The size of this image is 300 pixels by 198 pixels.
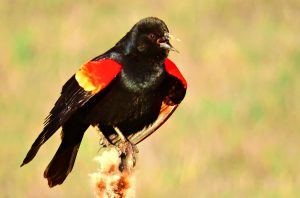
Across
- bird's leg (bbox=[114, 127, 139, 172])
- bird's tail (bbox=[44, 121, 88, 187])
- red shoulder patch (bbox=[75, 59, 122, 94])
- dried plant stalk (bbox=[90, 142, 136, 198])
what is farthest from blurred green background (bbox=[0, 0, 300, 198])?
dried plant stalk (bbox=[90, 142, 136, 198])

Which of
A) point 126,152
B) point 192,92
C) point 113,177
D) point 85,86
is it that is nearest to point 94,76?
point 85,86

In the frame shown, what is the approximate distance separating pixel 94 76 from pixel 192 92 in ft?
11.4

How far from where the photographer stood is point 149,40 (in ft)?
18.4

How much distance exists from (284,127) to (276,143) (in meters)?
0.20

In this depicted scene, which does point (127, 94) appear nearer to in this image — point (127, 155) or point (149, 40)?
point (149, 40)

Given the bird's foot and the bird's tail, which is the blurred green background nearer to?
the bird's tail

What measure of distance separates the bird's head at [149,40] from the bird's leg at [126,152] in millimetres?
395

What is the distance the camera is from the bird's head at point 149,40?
5.60 m

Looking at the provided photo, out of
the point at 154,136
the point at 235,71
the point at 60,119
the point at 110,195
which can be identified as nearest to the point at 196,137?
the point at 154,136

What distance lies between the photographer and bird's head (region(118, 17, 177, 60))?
5.60m

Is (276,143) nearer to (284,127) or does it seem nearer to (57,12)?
(284,127)

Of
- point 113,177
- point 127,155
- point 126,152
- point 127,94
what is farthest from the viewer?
point 127,94

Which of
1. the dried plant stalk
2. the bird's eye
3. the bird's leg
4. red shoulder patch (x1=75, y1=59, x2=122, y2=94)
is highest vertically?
the bird's eye

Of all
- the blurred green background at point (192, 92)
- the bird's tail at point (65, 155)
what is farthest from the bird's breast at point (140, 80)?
the blurred green background at point (192, 92)
